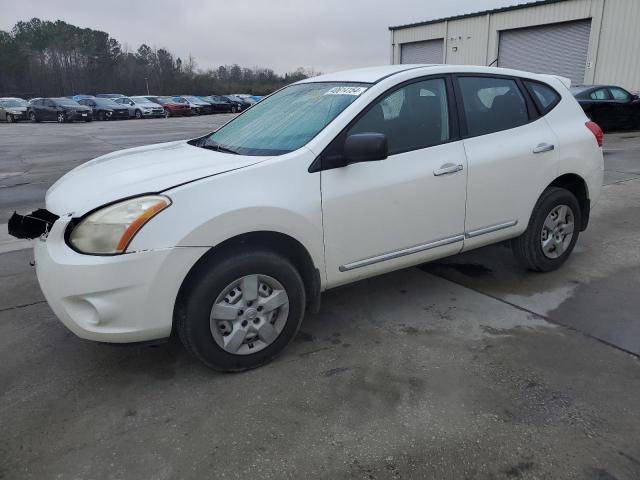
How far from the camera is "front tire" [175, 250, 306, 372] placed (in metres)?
2.84

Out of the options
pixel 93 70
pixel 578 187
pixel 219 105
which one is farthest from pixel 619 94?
pixel 93 70

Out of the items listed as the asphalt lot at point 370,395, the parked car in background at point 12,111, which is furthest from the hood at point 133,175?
the parked car in background at point 12,111

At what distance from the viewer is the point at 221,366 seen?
3.02 meters

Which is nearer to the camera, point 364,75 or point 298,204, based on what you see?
point 298,204

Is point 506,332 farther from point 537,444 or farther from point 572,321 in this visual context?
point 537,444

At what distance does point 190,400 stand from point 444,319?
1875 mm

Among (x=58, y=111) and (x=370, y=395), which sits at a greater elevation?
(x=58, y=111)

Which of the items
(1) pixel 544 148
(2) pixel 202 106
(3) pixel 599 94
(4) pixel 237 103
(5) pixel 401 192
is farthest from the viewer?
(4) pixel 237 103

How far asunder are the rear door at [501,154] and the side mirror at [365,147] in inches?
37.9

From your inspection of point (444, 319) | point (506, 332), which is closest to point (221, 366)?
point (444, 319)

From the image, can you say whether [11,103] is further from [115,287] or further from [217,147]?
[115,287]

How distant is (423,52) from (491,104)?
95.6 ft

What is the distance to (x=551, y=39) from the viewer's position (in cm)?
2417

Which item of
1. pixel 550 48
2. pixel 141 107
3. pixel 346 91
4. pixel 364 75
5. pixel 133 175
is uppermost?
pixel 550 48
